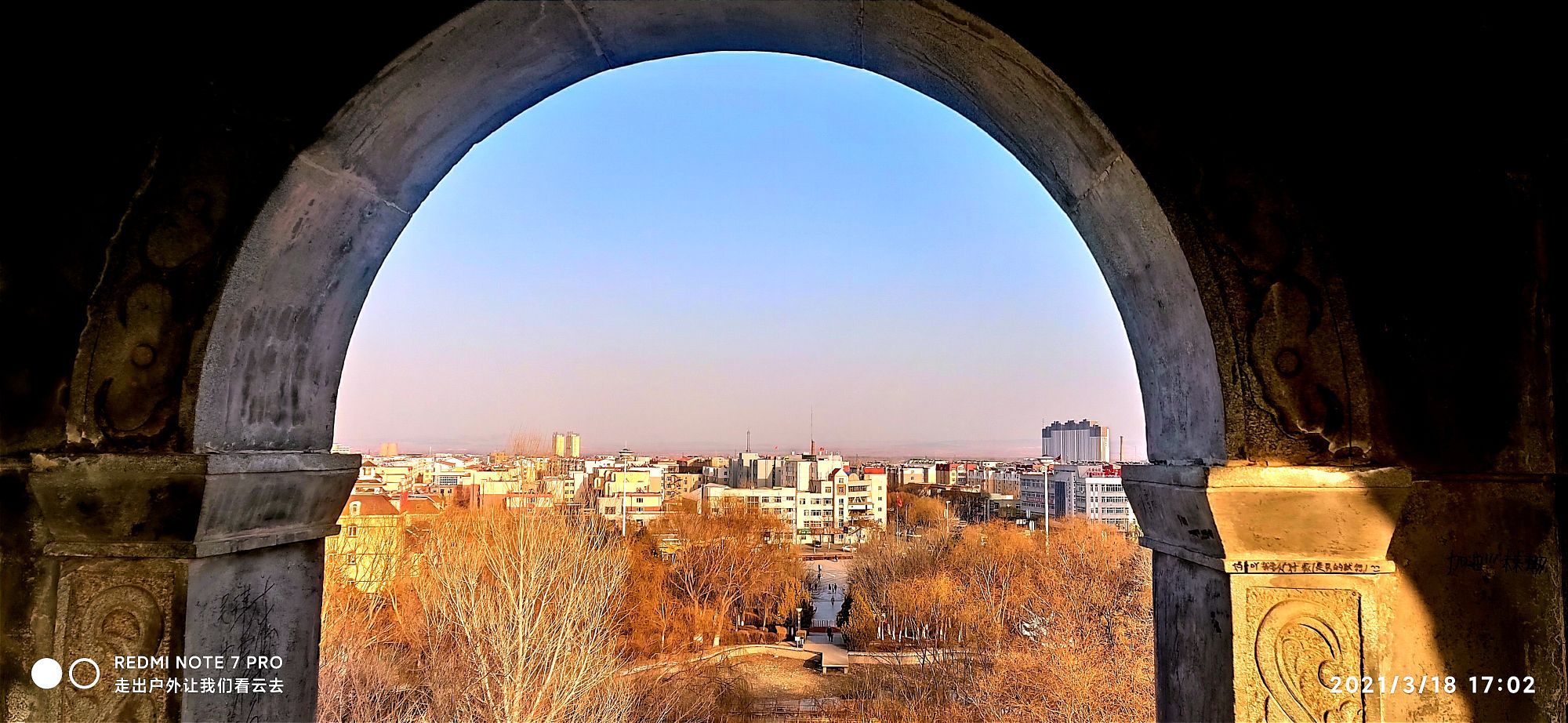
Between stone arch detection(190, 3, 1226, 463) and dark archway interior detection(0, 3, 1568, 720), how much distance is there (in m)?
0.05

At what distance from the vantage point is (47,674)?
209cm

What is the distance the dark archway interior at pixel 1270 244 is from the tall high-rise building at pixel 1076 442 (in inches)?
3857

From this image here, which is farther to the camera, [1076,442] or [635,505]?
[1076,442]

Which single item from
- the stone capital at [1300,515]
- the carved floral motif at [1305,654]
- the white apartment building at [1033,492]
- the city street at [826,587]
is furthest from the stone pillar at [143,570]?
the white apartment building at [1033,492]

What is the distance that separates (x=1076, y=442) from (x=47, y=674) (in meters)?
116

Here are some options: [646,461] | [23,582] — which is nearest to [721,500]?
[23,582]

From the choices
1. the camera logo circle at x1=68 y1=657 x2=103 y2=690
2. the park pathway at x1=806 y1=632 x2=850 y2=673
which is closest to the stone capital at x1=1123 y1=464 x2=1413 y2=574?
the camera logo circle at x1=68 y1=657 x2=103 y2=690

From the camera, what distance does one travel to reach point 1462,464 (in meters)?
2.04

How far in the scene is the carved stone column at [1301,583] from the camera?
1.93 m

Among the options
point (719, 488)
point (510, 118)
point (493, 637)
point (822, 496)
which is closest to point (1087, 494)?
point (822, 496)

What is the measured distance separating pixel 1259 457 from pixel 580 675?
53.3 feet

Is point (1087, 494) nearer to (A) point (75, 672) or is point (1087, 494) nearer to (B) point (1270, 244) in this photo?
(B) point (1270, 244)

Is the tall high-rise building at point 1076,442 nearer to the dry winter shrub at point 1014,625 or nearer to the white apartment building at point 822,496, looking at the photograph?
the white apartment building at point 822,496

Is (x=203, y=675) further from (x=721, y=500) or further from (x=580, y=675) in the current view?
(x=721, y=500)
